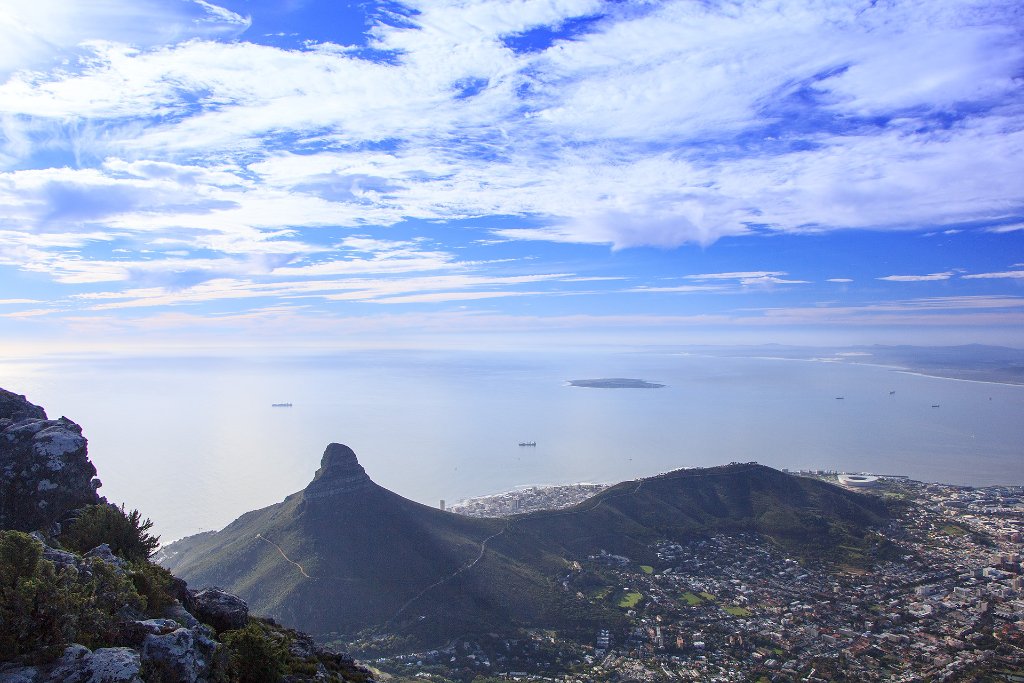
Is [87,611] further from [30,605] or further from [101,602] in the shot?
[30,605]

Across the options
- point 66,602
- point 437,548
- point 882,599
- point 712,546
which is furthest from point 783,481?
point 66,602

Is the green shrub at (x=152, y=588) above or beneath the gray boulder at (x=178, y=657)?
above

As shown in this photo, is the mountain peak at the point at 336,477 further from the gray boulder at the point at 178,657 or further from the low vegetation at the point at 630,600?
the gray boulder at the point at 178,657

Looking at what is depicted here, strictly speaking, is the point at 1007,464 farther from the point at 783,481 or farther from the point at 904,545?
the point at 904,545

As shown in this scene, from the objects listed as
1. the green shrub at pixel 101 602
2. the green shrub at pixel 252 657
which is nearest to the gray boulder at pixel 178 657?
the green shrub at pixel 101 602

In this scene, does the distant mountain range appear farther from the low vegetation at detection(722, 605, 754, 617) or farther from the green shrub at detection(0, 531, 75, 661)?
the green shrub at detection(0, 531, 75, 661)

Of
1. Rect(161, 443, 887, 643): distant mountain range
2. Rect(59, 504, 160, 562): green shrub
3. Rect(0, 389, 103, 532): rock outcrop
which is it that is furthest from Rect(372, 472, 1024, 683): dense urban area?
Rect(0, 389, 103, 532): rock outcrop
